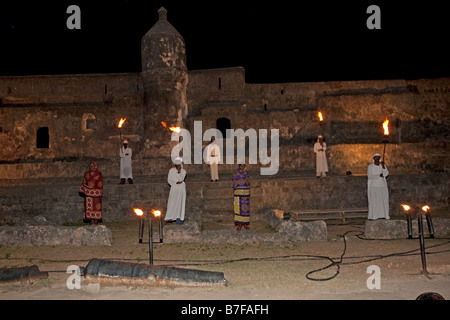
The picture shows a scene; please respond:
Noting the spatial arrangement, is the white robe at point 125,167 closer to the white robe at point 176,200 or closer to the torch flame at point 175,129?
the torch flame at point 175,129

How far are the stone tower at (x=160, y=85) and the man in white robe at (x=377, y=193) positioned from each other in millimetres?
9859

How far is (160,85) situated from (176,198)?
901cm

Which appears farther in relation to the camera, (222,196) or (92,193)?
(222,196)

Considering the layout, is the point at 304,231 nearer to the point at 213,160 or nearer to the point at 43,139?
the point at 213,160

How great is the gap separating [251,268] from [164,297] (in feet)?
5.87

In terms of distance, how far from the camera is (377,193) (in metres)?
10.0

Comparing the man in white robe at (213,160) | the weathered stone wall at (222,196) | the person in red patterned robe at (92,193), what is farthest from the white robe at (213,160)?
the person in red patterned robe at (92,193)

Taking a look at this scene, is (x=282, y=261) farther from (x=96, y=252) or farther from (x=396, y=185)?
(x=396, y=185)

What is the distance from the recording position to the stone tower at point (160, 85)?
17.3 m

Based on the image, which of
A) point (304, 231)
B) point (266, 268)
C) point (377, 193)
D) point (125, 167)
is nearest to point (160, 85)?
point (125, 167)

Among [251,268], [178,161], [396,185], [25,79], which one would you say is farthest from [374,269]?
[25,79]

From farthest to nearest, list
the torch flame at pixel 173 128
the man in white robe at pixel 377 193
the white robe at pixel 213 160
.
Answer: the torch flame at pixel 173 128 < the white robe at pixel 213 160 < the man in white robe at pixel 377 193

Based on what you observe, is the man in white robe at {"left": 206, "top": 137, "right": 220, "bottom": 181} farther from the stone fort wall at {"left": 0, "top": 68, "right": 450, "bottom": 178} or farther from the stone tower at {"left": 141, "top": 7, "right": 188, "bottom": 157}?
the stone fort wall at {"left": 0, "top": 68, "right": 450, "bottom": 178}

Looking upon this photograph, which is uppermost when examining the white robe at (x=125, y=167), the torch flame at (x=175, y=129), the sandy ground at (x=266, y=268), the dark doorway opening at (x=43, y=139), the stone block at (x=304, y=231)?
the dark doorway opening at (x=43, y=139)
